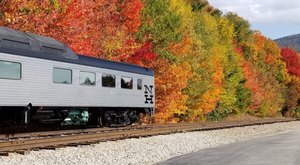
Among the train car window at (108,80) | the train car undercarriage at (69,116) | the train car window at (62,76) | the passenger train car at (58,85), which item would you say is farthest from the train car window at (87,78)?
the train car undercarriage at (69,116)

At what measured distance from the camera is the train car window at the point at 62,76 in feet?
62.2

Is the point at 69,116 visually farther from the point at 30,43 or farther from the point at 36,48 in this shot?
the point at 30,43

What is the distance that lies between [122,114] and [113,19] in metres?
9.97

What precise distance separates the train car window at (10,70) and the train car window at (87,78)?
3.94 metres

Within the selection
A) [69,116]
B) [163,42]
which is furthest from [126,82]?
[163,42]

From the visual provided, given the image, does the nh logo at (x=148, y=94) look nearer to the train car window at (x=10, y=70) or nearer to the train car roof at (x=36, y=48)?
the train car roof at (x=36, y=48)

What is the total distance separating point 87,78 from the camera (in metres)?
21.1

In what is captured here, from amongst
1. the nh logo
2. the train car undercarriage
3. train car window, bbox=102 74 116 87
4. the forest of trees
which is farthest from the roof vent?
the nh logo

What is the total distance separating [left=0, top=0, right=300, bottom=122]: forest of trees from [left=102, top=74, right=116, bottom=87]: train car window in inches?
119

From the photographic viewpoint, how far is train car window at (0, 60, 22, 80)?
53.5ft

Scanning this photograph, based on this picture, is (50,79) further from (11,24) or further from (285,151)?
(285,151)

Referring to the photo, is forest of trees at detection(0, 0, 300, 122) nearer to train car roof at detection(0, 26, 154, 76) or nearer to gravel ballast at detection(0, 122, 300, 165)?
train car roof at detection(0, 26, 154, 76)

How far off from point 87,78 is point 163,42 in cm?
1535

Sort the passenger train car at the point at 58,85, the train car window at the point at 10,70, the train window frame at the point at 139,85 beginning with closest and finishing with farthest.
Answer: the train car window at the point at 10,70 → the passenger train car at the point at 58,85 → the train window frame at the point at 139,85
